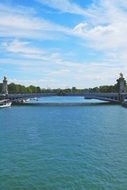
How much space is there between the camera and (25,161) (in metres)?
29.8

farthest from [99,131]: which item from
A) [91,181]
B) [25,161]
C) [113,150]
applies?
[91,181]

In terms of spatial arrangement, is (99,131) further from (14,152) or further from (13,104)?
(13,104)

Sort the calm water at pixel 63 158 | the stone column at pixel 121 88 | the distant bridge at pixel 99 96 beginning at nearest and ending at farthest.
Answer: the calm water at pixel 63 158 < the distant bridge at pixel 99 96 < the stone column at pixel 121 88

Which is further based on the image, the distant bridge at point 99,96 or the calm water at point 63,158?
the distant bridge at point 99,96

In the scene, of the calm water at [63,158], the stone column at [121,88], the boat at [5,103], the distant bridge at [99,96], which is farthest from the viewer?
the stone column at [121,88]

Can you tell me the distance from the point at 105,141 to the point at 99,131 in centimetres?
835

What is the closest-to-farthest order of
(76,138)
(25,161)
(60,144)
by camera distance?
(25,161), (60,144), (76,138)

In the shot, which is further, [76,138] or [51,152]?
[76,138]

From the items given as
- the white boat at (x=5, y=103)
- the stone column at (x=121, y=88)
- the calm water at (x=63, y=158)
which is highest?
the stone column at (x=121, y=88)

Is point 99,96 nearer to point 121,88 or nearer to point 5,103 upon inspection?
point 121,88

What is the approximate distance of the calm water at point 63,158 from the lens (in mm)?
24344

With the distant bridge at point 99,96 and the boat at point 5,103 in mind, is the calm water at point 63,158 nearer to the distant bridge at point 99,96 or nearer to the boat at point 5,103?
the boat at point 5,103

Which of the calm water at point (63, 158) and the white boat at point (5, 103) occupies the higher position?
the white boat at point (5, 103)

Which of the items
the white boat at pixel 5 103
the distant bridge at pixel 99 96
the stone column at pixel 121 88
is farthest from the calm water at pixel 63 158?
the stone column at pixel 121 88
